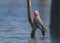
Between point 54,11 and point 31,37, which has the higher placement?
point 54,11

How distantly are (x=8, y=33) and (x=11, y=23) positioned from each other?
3.50m

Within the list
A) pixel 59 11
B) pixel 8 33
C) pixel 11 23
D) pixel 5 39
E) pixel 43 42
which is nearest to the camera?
pixel 59 11

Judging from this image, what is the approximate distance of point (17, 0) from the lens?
35.2 metres

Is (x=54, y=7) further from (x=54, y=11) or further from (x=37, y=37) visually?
(x=37, y=37)

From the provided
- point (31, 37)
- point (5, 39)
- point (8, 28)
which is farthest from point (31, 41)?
point (8, 28)

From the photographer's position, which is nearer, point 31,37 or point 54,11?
point 54,11

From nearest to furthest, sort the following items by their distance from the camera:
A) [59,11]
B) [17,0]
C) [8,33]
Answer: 1. [59,11]
2. [8,33]
3. [17,0]

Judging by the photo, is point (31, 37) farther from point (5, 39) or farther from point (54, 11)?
point (54, 11)

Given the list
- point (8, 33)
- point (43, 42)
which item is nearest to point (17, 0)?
point (8, 33)

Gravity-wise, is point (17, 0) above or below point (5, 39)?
below

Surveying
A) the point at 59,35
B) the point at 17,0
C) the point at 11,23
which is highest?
the point at 59,35

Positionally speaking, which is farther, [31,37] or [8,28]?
[8,28]

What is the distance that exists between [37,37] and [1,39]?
4.22 ft

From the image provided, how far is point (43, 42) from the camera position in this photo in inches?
496
